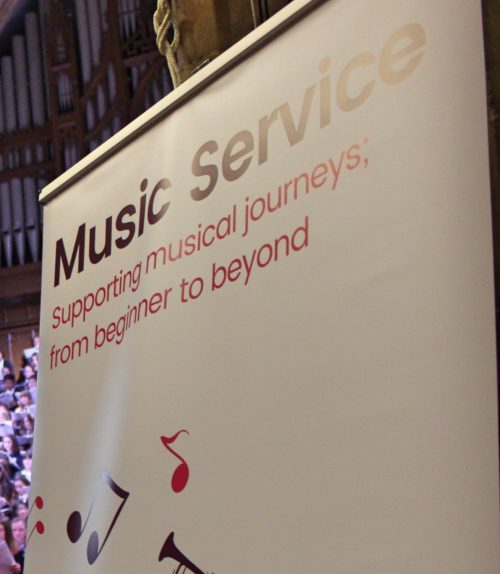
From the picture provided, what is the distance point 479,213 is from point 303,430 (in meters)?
0.39

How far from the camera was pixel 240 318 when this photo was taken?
140cm

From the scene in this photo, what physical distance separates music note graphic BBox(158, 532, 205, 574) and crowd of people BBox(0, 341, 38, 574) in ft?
12.8

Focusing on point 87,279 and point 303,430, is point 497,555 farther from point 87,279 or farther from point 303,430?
point 87,279

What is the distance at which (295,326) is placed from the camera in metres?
1.30

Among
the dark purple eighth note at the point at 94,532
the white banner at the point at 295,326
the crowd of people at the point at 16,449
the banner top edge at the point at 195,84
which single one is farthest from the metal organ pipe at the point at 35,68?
the dark purple eighth note at the point at 94,532

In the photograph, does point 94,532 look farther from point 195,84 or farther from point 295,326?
point 195,84

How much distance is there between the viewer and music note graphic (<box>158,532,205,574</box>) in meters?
1.40

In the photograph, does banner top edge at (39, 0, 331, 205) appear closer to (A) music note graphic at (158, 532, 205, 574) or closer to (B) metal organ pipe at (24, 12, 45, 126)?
(A) music note graphic at (158, 532, 205, 574)

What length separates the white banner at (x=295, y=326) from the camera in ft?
3.57

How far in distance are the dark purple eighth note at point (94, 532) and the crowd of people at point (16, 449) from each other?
363cm

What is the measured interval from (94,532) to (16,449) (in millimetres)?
5398

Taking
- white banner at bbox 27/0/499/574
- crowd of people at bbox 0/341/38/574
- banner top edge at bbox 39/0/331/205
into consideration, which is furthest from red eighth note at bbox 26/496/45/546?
crowd of people at bbox 0/341/38/574

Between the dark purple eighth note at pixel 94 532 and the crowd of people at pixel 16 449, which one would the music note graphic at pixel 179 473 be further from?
the crowd of people at pixel 16 449

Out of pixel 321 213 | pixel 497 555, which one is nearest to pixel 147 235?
pixel 321 213
